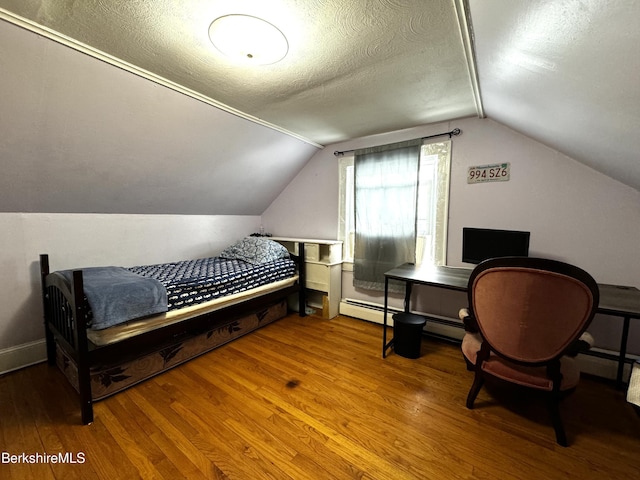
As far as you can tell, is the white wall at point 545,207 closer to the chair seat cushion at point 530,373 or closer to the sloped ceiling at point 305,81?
the sloped ceiling at point 305,81

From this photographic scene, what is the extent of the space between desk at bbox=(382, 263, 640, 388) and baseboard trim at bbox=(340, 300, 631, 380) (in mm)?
85

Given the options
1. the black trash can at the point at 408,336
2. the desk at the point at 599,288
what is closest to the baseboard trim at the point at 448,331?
the desk at the point at 599,288

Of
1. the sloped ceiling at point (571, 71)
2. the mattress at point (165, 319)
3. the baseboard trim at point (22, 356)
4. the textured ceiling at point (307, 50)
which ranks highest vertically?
the textured ceiling at point (307, 50)

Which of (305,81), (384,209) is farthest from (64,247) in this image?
(384,209)

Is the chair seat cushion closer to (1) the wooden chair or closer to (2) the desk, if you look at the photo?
(1) the wooden chair

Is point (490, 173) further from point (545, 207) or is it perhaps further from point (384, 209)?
point (384, 209)

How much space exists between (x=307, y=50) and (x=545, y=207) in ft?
7.78

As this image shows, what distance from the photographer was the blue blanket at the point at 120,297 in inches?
67.6

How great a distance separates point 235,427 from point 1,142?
2429mm

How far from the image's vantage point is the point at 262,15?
1306 mm

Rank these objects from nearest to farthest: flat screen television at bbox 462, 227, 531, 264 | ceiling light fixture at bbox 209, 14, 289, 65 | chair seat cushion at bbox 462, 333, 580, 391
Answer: ceiling light fixture at bbox 209, 14, 289, 65, chair seat cushion at bbox 462, 333, 580, 391, flat screen television at bbox 462, 227, 531, 264

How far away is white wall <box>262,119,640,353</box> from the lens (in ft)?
6.80

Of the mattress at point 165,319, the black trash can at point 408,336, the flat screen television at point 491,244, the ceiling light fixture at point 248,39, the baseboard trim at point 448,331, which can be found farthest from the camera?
the black trash can at point 408,336

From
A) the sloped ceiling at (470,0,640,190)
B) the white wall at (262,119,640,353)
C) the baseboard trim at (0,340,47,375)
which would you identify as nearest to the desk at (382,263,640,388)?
the white wall at (262,119,640,353)
